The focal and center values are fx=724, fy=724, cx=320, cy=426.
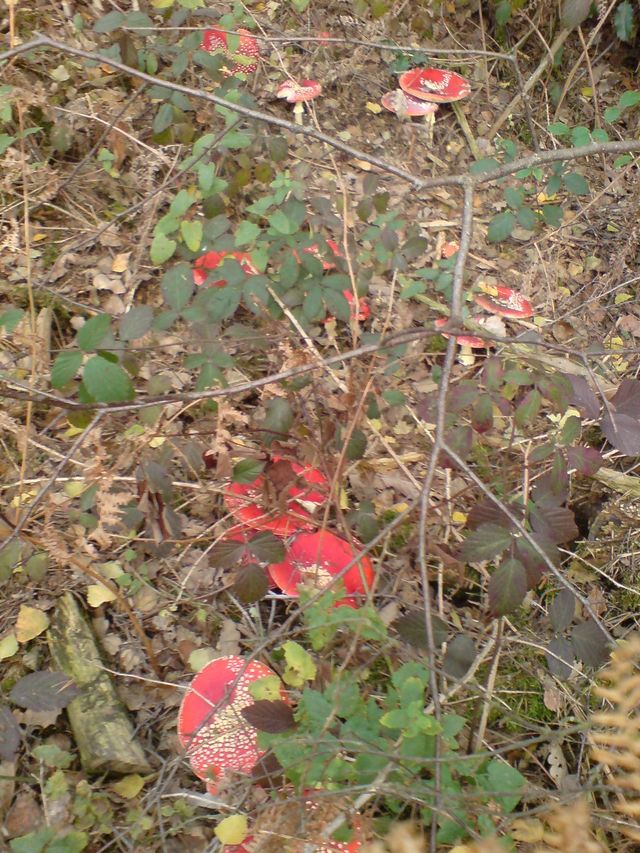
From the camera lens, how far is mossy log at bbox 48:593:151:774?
1723mm

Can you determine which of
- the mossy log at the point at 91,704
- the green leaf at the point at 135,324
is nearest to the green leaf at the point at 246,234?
the green leaf at the point at 135,324

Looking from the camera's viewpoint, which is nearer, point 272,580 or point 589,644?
point 589,644

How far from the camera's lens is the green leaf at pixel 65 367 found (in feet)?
4.57

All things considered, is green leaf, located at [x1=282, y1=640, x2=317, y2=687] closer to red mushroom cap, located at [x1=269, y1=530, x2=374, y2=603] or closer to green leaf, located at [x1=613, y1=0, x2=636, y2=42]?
red mushroom cap, located at [x1=269, y1=530, x2=374, y2=603]

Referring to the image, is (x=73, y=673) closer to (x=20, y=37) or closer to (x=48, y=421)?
(x=48, y=421)

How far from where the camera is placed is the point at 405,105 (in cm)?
343

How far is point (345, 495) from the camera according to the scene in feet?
7.25

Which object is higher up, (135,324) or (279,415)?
(135,324)

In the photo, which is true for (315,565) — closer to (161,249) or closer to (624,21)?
(161,249)

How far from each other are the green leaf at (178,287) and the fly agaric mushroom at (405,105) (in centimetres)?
198

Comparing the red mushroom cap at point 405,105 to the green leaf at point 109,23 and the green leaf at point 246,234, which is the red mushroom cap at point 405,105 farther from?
the green leaf at point 246,234

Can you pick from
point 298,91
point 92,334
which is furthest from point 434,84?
point 92,334

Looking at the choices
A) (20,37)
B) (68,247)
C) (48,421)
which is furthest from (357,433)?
(20,37)

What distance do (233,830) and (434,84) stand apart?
10.3 ft
